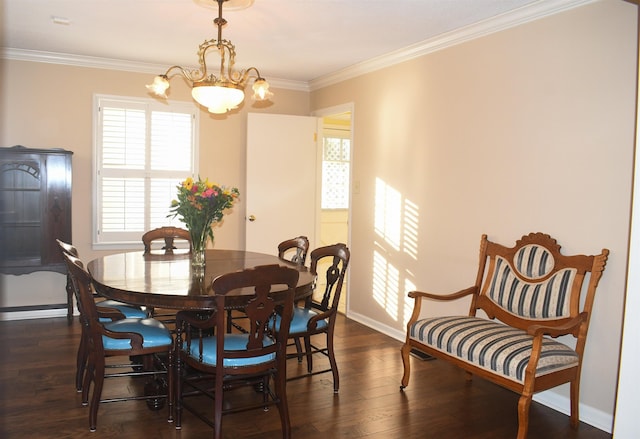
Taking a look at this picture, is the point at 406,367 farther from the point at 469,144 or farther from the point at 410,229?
the point at 469,144

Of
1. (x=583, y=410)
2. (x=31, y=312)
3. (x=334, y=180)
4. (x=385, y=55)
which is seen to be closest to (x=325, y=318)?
(x=583, y=410)

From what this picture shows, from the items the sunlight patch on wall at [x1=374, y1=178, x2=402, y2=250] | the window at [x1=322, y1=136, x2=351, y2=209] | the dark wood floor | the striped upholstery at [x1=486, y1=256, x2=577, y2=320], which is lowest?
the dark wood floor

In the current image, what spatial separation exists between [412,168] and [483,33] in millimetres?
1231

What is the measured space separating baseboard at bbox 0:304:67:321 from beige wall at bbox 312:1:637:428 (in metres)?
3.00

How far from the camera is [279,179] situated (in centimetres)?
576

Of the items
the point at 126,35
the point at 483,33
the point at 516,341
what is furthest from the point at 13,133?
the point at 516,341

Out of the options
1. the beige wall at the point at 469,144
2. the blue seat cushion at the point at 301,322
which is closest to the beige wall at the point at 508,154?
the beige wall at the point at 469,144

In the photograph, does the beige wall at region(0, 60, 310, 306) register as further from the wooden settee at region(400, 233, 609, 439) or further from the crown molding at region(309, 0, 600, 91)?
the wooden settee at region(400, 233, 609, 439)

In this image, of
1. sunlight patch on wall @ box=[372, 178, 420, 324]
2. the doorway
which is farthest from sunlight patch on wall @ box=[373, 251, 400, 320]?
the doorway

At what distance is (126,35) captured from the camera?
4.31m

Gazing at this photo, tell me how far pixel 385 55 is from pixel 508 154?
5.62 ft

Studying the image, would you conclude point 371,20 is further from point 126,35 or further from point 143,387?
point 143,387

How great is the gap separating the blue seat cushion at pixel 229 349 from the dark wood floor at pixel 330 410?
1.45 feet

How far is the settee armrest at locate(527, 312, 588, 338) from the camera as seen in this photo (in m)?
2.68
